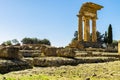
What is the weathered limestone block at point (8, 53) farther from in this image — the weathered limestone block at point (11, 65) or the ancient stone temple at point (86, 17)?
the ancient stone temple at point (86, 17)

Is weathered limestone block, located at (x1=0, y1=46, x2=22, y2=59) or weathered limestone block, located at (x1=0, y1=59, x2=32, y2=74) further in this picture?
weathered limestone block, located at (x1=0, y1=46, x2=22, y2=59)

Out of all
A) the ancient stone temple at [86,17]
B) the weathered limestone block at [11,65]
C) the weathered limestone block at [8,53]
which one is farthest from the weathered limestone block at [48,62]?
the ancient stone temple at [86,17]

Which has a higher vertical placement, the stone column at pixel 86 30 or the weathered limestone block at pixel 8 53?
the stone column at pixel 86 30

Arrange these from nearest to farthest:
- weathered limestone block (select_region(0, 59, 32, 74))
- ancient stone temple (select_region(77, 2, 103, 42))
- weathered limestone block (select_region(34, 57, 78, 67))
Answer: weathered limestone block (select_region(0, 59, 32, 74)) → weathered limestone block (select_region(34, 57, 78, 67)) → ancient stone temple (select_region(77, 2, 103, 42))

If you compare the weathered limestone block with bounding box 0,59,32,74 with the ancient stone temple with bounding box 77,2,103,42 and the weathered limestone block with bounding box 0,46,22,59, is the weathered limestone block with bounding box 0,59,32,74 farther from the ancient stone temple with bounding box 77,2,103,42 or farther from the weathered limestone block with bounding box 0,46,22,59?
the ancient stone temple with bounding box 77,2,103,42

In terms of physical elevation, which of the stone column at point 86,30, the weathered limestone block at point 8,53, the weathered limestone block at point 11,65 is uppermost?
the stone column at point 86,30

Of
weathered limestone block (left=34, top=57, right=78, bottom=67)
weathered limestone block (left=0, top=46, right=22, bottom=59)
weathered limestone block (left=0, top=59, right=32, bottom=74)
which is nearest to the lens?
weathered limestone block (left=0, top=59, right=32, bottom=74)

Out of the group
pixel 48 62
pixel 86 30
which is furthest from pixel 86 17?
pixel 48 62

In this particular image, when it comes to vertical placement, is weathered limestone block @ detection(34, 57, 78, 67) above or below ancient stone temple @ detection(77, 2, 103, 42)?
below

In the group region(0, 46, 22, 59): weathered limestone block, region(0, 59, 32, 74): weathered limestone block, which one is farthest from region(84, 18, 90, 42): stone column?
region(0, 59, 32, 74): weathered limestone block

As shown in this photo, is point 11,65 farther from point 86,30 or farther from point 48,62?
point 86,30

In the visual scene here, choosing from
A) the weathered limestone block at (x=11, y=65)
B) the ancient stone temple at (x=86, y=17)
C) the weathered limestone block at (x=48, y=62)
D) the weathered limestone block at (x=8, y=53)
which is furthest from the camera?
the ancient stone temple at (x=86, y=17)

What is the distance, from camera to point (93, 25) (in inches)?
2117

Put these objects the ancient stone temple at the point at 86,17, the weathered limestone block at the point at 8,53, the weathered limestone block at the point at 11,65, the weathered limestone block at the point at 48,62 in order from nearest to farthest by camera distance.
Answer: the weathered limestone block at the point at 11,65
the weathered limestone block at the point at 8,53
the weathered limestone block at the point at 48,62
the ancient stone temple at the point at 86,17
